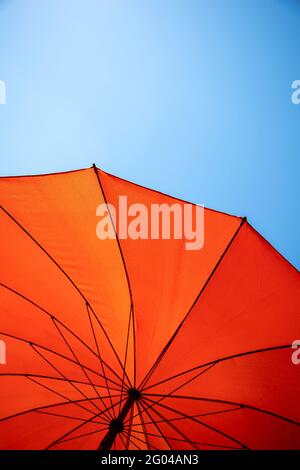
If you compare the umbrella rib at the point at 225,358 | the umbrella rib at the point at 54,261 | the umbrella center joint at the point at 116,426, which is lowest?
the umbrella center joint at the point at 116,426

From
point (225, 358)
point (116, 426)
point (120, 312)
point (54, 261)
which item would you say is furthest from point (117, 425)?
point (54, 261)

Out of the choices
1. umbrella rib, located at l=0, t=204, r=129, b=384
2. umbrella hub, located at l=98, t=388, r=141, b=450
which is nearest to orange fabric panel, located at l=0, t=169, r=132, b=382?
umbrella rib, located at l=0, t=204, r=129, b=384

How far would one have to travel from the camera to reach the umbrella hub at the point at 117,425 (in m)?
1.63

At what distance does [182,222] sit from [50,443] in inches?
69.6

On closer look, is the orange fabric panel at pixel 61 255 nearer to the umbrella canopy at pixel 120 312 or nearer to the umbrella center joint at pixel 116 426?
the umbrella canopy at pixel 120 312

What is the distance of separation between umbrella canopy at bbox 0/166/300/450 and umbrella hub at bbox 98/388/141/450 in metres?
0.02

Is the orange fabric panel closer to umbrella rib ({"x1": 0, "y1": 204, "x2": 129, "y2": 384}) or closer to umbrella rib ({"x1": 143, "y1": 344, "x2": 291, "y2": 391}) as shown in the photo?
umbrella rib ({"x1": 0, "y1": 204, "x2": 129, "y2": 384})

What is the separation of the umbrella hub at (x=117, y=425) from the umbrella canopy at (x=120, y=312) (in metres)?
0.02

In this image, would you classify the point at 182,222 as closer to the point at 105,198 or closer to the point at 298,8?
the point at 105,198

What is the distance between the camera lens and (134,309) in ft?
6.21

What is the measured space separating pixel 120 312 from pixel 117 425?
628 millimetres

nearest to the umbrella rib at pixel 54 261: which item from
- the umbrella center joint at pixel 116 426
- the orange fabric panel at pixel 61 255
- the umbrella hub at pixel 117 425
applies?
the orange fabric panel at pixel 61 255

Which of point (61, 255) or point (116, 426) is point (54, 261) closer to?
point (61, 255)

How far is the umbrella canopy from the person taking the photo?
1.92 m
